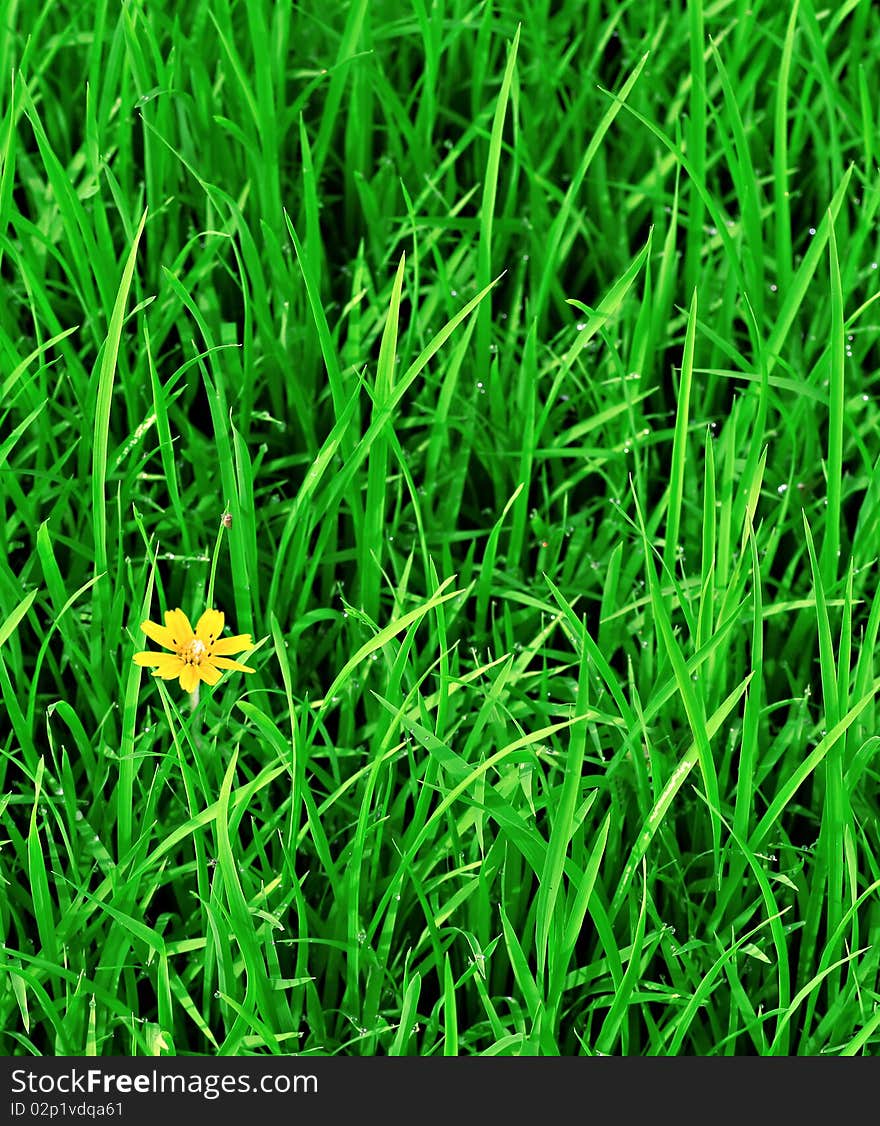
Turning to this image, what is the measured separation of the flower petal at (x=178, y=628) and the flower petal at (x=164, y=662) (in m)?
0.01

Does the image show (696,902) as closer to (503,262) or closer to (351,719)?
→ (351,719)

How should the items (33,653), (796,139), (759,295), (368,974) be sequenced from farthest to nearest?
(796,139) → (759,295) → (33,653) → (368,974)

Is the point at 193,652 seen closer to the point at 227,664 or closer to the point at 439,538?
the point at 227,664

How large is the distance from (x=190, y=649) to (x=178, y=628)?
2 cm

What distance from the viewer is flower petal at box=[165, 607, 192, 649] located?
104 centimetres

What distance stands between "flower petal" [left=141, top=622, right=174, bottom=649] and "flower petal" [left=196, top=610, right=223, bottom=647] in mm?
24

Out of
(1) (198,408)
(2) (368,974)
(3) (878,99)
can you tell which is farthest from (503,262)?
(2) (368,974)

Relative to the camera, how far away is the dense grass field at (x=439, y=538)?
3.32 ft

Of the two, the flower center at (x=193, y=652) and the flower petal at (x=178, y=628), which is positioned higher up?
the flower petal at (x=178, y=628)

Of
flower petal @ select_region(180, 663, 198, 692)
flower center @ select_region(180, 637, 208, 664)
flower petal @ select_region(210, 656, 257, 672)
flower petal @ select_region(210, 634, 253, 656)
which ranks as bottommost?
flower petal @ select_region(180, 663, 198, 692)

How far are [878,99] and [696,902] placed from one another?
953mm

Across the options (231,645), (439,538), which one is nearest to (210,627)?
(231,645)

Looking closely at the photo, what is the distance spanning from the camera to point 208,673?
103 cm

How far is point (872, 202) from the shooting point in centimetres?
129
